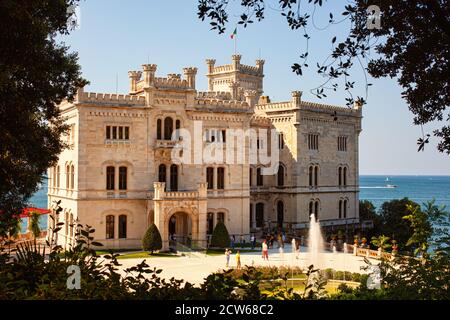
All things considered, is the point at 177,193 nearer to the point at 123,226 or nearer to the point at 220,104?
the point at 123,226

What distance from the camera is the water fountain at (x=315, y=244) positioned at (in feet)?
115

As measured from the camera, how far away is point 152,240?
36.3 m

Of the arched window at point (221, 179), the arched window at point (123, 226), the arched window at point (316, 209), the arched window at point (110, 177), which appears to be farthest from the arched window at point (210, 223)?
the arched window at point (316, 209)

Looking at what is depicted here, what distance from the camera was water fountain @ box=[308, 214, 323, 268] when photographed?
1385 inches

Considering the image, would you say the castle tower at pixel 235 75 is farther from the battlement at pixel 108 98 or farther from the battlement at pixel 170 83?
the battlement at pixel 108 98

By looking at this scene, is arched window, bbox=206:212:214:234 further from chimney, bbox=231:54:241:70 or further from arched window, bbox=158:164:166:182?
chimney, bbox=231:54:241:70

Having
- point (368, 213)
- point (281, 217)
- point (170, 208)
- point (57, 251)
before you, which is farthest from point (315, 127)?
point (57, 251)

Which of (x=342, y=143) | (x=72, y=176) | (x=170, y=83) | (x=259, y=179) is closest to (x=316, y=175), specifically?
(x=342, y=143)

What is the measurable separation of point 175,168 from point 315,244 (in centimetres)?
1264

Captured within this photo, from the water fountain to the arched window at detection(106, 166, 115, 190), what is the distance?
15377 millimetres

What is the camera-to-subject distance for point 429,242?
957 cm

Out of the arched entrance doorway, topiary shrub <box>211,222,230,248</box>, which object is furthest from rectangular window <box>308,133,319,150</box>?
the arched entrance doorway

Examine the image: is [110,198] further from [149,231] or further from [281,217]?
[281,217]

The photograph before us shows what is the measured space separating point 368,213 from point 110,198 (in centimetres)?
3231
